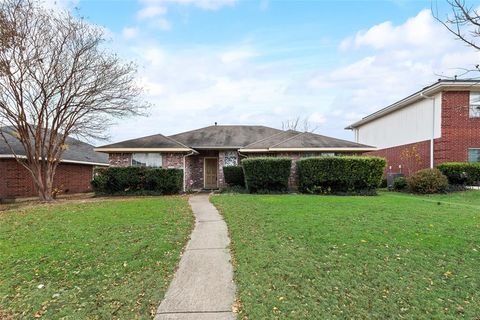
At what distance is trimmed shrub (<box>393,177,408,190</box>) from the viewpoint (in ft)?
55.9

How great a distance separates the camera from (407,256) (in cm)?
543

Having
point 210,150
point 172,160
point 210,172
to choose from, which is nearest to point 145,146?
point 172,160

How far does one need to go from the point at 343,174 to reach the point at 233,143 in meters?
7.93

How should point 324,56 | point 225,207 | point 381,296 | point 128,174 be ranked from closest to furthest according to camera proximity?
point 381,296 → point 225,207 → point 324,56 → point 128,174

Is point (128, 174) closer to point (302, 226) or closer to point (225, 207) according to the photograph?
point (225, 207)

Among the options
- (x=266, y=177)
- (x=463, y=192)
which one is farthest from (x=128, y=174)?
(x=463, y=192)

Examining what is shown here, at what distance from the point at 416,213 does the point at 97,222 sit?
28.9 feet

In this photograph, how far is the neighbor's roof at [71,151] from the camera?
1788 centimetres

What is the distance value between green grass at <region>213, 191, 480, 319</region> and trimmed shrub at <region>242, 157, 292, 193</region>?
22.3 ft

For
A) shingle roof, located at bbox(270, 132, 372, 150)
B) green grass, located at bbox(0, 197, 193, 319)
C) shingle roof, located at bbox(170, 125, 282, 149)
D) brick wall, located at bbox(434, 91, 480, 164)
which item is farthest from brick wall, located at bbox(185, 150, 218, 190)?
brick wall, located at bbox(434, 91, 480, 164)

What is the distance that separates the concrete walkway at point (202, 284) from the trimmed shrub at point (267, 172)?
8.39 m

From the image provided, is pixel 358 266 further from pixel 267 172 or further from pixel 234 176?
pixel 234 176

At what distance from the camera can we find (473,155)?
671 inches

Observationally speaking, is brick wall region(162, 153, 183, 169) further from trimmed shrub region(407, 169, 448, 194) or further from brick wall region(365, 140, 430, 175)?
brick wall region(365, 140, 430, 175)
